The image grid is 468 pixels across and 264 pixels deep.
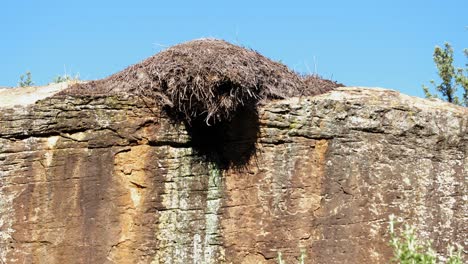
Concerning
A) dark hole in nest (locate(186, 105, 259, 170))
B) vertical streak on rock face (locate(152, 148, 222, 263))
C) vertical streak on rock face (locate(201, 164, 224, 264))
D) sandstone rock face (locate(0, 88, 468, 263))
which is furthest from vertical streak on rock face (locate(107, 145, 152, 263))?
vertical streak on rock face (locate(201, 164, 224, 264))

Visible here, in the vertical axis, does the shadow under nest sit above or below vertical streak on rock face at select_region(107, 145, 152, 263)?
above

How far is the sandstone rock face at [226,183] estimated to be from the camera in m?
7.78

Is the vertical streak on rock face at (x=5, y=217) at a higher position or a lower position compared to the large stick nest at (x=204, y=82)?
lower

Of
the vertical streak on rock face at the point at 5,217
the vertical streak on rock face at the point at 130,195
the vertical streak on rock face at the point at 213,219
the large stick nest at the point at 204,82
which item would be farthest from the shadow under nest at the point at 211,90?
the vertical streak on rock face at the point at 5,217

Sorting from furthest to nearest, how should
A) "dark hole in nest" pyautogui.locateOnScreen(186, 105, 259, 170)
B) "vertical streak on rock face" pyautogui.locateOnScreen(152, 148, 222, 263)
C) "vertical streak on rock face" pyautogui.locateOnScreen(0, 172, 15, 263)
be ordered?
"dark hole in nest" pyautogui.locateOnScreen(186, 105, 259, 170), "vertical streak on rock face" pyautogui.locateOnScreen(152, 148, 222, 263), "vertical streak on rock face" pyautogui.locateOnScreen(0, 172, 15, 263)

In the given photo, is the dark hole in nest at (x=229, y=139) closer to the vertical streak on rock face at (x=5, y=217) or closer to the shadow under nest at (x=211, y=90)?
the shadow under nest at (x=211, y=90)

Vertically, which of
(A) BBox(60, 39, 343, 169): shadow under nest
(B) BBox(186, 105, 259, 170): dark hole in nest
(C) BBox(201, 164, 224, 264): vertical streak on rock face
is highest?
(A) BBox(60, 39, 343, 169): shadow under nest

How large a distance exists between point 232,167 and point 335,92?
1.61 meters

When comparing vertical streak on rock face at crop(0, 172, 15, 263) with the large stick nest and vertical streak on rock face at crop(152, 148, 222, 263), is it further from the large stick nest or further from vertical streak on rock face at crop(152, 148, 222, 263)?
vertical streak on rock face at crop(152, 148, 222, 263)

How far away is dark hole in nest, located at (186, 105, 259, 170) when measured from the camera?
8094 millimetres

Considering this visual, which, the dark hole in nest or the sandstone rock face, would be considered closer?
the sandstone rock face

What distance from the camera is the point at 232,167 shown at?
26.6ft

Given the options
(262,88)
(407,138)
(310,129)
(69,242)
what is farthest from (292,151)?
(69,242)

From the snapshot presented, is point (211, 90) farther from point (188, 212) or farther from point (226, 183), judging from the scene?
point (188, 212)
